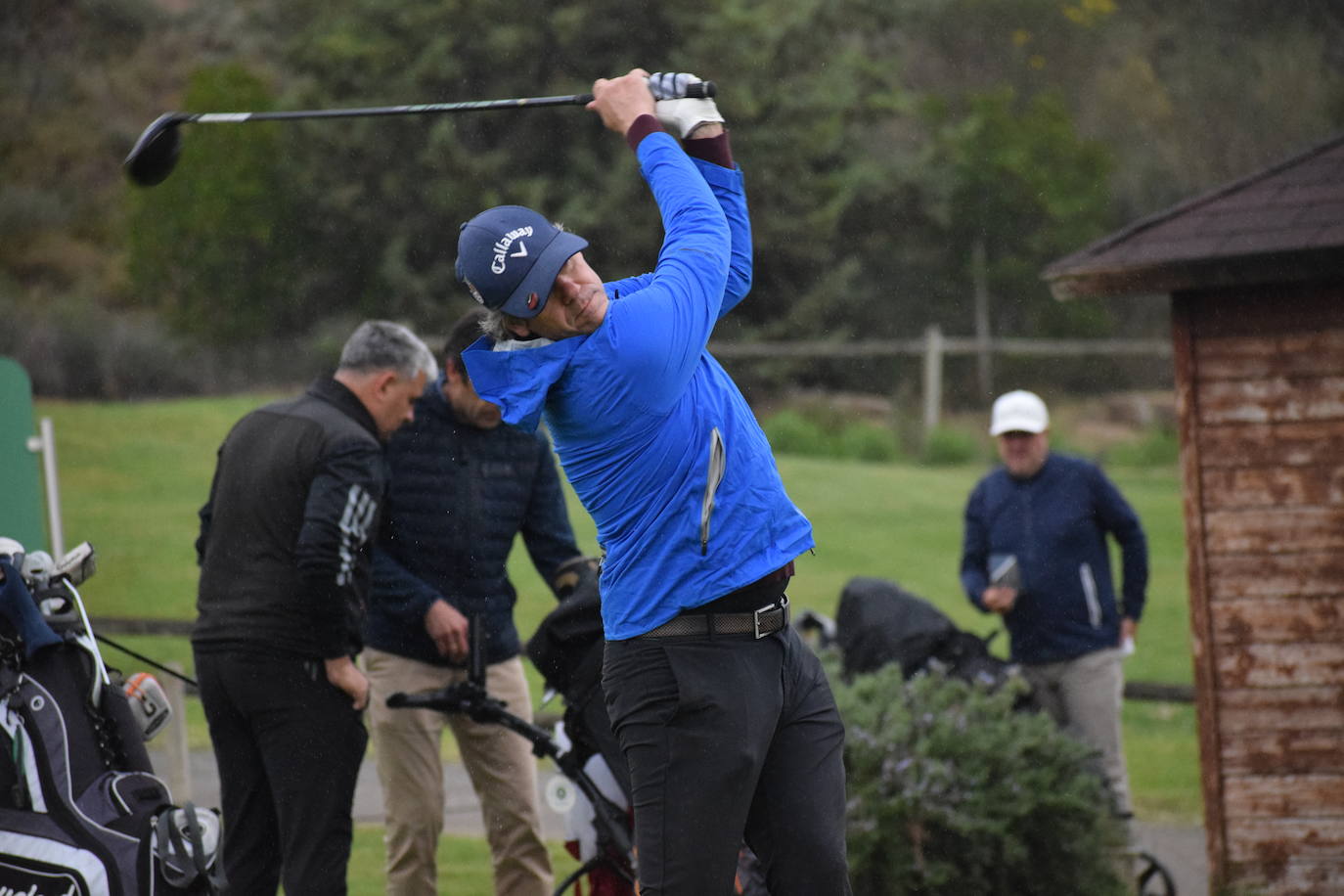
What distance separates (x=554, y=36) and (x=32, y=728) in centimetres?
2087

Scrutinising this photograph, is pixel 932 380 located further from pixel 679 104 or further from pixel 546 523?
pixel 679 104

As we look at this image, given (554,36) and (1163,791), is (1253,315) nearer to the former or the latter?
(1163,791)

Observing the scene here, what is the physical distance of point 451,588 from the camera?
533cm

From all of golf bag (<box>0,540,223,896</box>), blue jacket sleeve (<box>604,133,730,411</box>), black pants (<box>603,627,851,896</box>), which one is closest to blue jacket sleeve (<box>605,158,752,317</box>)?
blue jacket sleeve (<box>604,133,730,411</box>)

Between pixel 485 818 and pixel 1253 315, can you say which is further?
pixel 1253 315

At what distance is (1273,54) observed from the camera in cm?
2553

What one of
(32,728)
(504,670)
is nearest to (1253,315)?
(504,670)

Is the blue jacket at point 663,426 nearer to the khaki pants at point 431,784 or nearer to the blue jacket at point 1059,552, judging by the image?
the khaki pants at point 431,784

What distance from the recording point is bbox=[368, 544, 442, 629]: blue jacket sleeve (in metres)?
5.16

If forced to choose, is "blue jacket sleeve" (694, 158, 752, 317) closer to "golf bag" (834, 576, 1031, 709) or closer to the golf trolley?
the golf trolley

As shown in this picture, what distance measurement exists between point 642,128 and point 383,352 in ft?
5.75

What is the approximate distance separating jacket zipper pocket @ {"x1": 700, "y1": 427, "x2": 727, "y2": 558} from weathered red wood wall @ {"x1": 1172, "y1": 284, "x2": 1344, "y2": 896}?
3442 millimetres

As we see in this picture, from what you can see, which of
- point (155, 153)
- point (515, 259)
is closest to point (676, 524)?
point (515, 259)

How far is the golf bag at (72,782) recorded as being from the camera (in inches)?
146
